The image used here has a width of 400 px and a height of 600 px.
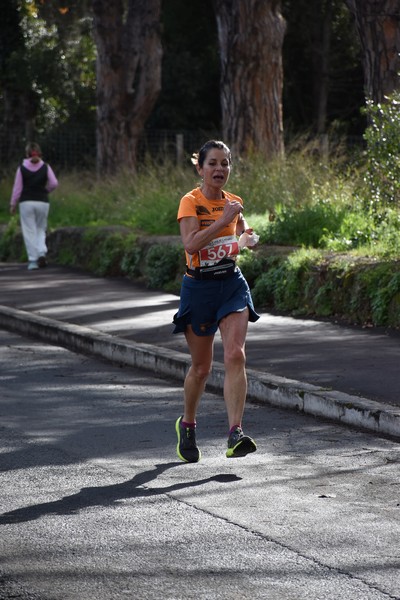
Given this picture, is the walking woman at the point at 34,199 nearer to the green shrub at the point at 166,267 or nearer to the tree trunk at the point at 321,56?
the green shrub at the point at 166,267

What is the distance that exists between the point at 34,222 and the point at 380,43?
6713 millimetres

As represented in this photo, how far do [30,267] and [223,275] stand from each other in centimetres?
1340

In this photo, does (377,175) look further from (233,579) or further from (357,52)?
(357,52)

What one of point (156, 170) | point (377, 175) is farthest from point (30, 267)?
point (377, 175)

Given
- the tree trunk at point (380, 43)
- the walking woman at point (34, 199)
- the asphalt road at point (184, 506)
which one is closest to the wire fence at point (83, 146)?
the walking woman at point (34, 199)

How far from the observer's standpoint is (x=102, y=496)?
21.6 feet

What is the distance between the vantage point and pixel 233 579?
5102 millimetres

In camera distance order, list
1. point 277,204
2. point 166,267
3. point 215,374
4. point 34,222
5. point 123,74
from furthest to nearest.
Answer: point 123,74
point 34,222
point 277,204
point 166,267
point 215,374

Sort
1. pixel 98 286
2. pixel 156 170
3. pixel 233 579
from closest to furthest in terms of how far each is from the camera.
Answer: pixel 233 579 → pixel 98 286 → pixel 156 170

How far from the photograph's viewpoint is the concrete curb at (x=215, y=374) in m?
8.34

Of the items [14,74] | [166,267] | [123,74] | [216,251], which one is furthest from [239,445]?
[14,74]

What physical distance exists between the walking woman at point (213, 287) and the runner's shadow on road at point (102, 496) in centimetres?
44

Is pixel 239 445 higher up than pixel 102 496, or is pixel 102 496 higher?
pixel 239 445

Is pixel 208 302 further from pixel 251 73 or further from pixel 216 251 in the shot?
pixel 251 73
